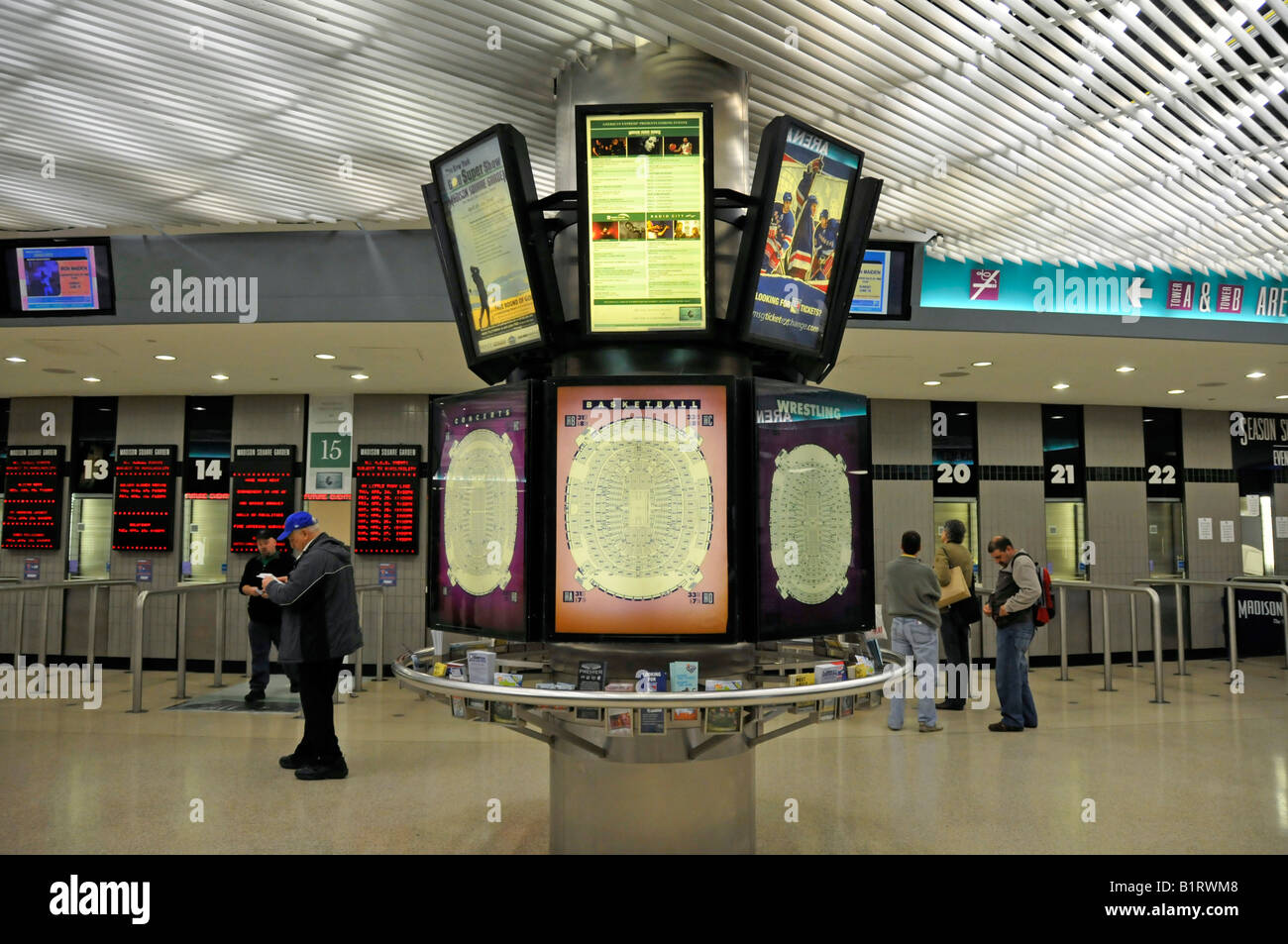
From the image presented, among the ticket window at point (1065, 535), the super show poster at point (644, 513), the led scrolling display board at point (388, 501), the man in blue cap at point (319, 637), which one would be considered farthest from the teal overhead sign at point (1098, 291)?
the led scrolling display board at point (388, 501)

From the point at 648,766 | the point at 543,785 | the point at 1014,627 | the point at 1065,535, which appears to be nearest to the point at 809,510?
the point at 648,766

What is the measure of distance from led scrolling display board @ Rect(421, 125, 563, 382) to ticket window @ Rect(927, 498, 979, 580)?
835 centimetres

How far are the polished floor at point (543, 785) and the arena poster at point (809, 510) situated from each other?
1.43 meters

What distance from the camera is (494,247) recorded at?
11.4 feet

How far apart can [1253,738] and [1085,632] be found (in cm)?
429

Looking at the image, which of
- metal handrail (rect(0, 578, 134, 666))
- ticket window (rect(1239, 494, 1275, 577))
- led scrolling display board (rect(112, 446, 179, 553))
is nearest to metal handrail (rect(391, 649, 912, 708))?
metal handrail (rect(0, 578, 134, 666))

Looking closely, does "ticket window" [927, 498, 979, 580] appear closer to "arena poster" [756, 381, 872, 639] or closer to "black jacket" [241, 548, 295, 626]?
"black jacket" [241, 548, 295, 626]

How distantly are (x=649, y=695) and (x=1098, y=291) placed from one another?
585cm

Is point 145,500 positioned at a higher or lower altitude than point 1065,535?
higher

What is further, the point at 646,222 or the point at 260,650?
the point at 260,650

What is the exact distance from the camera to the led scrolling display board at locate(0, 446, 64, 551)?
10.4 metres

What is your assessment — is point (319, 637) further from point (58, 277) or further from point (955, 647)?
point (955, 647)

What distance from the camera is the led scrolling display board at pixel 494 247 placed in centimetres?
334
